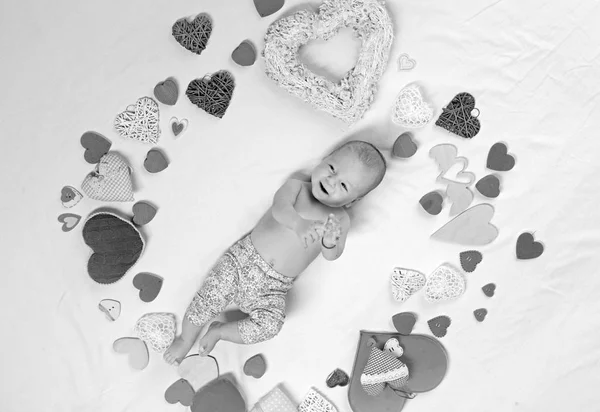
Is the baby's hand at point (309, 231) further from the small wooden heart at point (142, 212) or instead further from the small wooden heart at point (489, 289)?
the small wooden heart at point (489, 289)

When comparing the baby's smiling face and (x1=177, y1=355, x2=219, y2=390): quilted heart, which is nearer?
the baby's smiling face

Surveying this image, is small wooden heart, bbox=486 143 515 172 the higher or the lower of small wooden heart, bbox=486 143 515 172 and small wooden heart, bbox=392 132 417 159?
the higher

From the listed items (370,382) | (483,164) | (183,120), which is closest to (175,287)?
(183,120)

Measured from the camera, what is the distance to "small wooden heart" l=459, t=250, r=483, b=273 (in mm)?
1426

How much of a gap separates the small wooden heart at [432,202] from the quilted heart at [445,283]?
159 millimetres

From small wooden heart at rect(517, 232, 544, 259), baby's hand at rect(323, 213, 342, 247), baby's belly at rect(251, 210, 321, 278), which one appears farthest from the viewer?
small wooden heart at rect(517, 232, 544, 259)

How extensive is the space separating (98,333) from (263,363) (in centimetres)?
47

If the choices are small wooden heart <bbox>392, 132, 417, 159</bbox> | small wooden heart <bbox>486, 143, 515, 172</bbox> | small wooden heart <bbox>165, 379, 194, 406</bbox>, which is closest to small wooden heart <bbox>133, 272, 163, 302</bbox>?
small wooden heart <bbox>165, 379, 194, 406</bbox>

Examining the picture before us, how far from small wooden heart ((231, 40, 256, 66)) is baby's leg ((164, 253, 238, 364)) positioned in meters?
0.51

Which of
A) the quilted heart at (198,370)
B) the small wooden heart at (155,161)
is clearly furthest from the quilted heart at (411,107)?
the quilted heart at (198,370)

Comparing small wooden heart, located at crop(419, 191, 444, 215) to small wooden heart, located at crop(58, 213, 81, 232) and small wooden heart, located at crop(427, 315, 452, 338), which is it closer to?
small wooden heart, located at crop(427, 315, 452, 338)

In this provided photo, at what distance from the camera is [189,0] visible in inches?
53.6

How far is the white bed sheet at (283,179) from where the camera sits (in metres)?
1.37

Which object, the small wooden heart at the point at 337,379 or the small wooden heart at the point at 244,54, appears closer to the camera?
the small wooden heart at the point at 244,54
